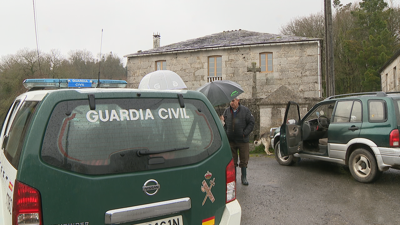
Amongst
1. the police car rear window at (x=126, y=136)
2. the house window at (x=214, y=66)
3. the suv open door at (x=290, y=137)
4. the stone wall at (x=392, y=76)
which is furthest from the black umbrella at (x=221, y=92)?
the stone wall at (x=392, y=76)

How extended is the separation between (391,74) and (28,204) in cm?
2768

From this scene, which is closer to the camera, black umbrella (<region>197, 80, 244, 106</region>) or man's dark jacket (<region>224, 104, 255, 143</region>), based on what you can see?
man's dark jacket (<region>224, 104, 255, 143</region>)

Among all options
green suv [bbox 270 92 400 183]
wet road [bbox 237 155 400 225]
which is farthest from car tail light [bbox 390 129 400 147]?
wet road [bbox 237 155 400 225]

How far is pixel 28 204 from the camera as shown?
1.99m

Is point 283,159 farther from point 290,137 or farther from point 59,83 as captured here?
point 59,83

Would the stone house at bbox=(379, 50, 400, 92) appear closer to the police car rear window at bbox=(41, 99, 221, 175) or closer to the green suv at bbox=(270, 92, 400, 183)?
the green suv at bbox=(270, 92, 400, 183)

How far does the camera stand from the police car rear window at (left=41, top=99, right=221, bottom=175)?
6.93 ft

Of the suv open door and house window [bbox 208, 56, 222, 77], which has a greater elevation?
house window [bbox 208, 56, 222, 77]

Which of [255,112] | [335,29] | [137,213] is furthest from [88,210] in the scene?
[335,29]

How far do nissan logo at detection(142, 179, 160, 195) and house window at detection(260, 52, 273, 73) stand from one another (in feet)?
63.4

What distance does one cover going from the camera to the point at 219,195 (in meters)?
2.65

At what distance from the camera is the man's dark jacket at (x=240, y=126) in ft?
20.0

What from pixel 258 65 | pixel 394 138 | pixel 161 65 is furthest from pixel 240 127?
pixel 161 65

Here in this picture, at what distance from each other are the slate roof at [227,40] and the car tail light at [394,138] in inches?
595
